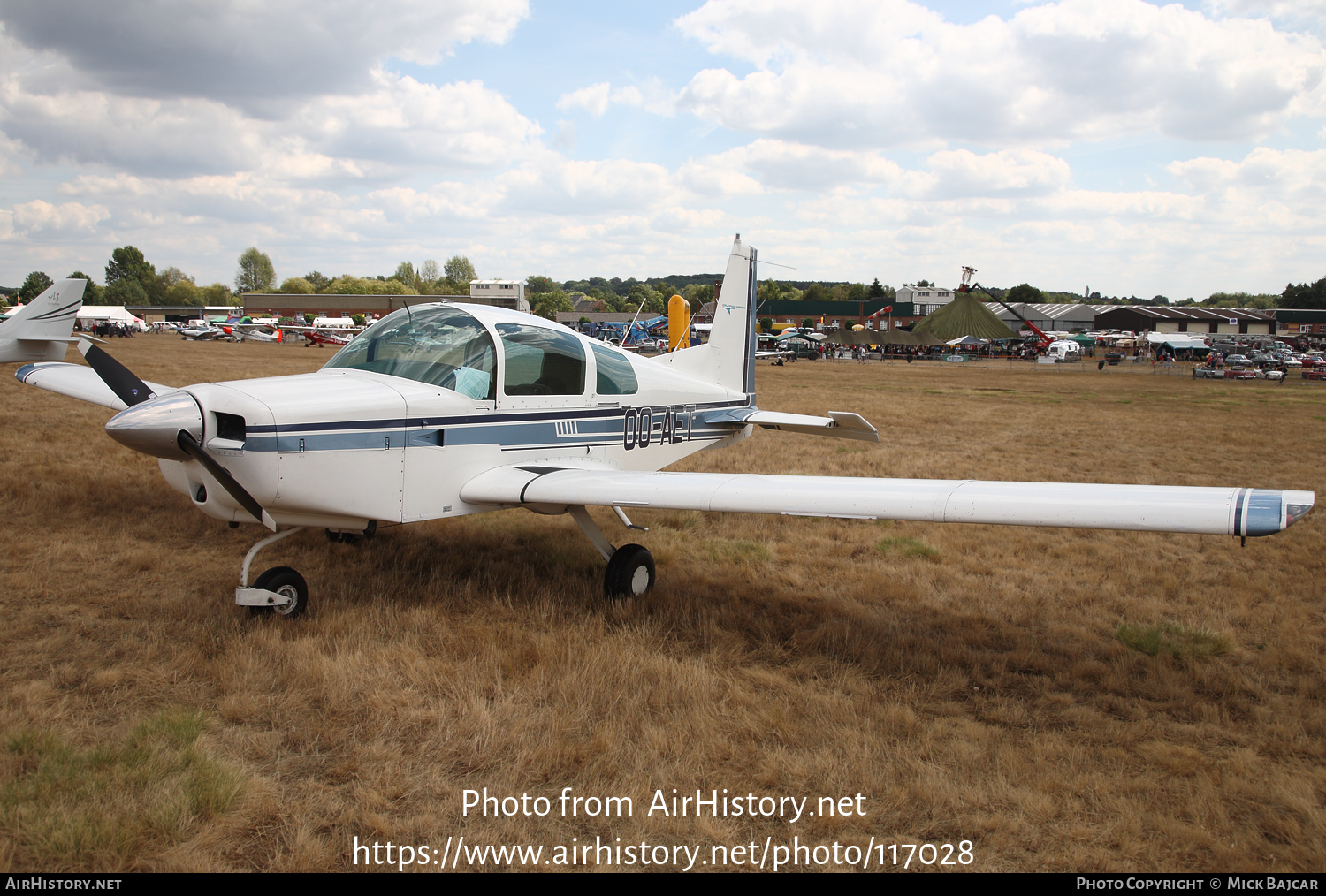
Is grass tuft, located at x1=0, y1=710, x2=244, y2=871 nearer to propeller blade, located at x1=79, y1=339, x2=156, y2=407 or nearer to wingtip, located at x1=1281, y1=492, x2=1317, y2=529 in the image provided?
propeller blade, located at x1=79, y1=339, x2=156, y2=407

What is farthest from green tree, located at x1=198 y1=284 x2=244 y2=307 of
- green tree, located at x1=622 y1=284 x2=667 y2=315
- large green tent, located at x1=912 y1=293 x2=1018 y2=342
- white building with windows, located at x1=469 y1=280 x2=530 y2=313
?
white building with windows, located at x1=469 y1=280 x2=530 y2=313

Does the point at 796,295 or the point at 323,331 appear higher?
the point at 796,295

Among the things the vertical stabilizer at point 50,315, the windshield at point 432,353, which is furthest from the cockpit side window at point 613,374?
the vertical stabilizer at point 50,315

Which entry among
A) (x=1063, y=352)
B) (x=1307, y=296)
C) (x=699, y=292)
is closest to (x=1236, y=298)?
(x=1307, y=296)

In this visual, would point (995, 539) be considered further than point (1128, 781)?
Yes

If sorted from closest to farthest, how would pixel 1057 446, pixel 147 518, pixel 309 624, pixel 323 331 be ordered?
pixel 309 624, pixel 147 518, pixel 1057 446, pixel 323 331

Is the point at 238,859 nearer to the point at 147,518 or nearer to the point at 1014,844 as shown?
the point at 1014,844

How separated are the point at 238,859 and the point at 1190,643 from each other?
5546 millimetres

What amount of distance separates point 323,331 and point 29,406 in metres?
45.8

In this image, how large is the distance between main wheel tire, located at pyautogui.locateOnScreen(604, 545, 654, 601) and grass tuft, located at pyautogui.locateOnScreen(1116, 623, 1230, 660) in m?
3.30

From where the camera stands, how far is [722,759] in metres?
3.57

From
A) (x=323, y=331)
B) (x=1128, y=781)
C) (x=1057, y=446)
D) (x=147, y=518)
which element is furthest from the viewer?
(x=323, y=331)

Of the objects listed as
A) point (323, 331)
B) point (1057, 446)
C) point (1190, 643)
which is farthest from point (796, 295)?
point (1190, 643)

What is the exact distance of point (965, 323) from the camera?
65250 mm
